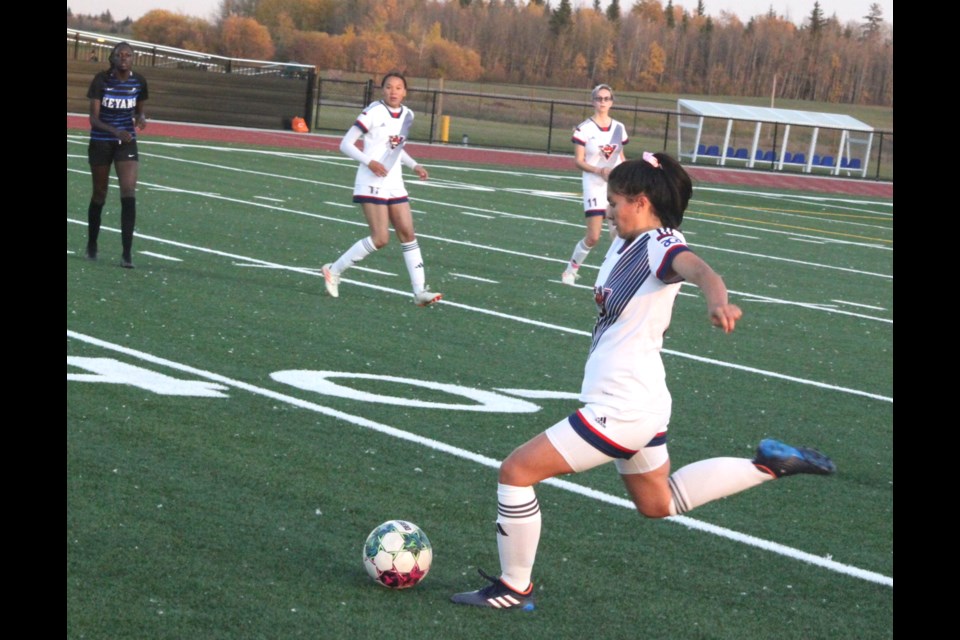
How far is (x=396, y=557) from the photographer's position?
17.4 ft

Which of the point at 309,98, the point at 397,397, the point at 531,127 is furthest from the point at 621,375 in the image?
the point at 531,127

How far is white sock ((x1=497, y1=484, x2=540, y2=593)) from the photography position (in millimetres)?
5129

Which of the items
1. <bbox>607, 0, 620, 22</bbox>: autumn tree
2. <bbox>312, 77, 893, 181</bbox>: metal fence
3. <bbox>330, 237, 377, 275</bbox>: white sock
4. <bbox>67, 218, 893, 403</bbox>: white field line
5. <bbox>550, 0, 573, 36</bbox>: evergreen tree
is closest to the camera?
<bbox>67, 218, 893, 403</bbox>: white field line

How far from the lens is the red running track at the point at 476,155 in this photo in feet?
128

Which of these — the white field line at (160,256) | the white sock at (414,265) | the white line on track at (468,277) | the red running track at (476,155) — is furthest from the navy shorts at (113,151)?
the red running track at (476,155)

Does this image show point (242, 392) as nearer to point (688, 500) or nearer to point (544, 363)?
point (544, 363)

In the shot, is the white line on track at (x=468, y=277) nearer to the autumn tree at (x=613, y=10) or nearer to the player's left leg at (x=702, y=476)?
the player's left leg at (x=702, y=476)

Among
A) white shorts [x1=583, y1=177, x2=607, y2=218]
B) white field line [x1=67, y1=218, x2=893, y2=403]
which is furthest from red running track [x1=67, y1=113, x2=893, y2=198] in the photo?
white shorts [x1=583, y1=177, x2=607, y2=218]

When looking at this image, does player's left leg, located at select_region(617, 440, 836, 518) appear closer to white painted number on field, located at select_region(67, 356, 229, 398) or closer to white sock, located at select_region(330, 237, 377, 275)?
white painted number on field, located at select_region(67, 356, 229, 398)

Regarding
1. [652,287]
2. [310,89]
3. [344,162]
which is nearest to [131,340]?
[652,287]

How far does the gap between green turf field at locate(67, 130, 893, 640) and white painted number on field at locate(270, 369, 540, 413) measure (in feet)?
0.10

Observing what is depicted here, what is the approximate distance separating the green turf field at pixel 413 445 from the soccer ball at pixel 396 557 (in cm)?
7

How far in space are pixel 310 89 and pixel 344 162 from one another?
12.4 m
